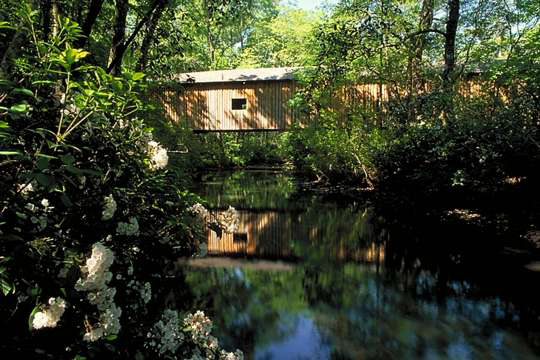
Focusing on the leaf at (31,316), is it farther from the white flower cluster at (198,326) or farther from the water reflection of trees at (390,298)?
the water reflection of trees at (390,298)

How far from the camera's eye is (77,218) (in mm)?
2326

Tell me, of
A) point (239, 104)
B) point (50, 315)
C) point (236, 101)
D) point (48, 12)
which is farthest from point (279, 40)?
point (50, 315)

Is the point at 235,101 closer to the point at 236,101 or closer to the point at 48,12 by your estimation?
the point at 236,101

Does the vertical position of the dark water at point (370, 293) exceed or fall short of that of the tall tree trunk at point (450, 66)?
it falls short

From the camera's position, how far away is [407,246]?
1019 centimetres

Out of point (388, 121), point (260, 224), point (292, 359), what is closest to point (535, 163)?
point (388, 121)

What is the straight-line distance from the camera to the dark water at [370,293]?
5602 mm

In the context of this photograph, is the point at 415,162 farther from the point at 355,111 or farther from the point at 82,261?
the point at 82,261

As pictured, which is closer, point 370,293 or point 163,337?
point 163,337

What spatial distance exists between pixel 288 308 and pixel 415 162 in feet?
31.3

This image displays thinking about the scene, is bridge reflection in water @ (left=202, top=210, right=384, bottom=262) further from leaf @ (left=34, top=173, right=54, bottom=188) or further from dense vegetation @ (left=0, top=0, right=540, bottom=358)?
leaf @ (left=34, top=173, right=54, bottom=188)

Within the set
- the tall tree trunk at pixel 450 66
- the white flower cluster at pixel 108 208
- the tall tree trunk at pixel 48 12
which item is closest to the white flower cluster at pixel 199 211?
the white flower cluster at pixel 108 208

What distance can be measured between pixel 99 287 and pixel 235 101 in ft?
84.6

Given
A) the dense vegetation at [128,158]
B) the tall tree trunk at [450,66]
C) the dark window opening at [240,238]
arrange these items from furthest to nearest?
the tall tree trunk at [450,66] → the dark window opening at [240,238] → the dense vegetation at [128,158]
